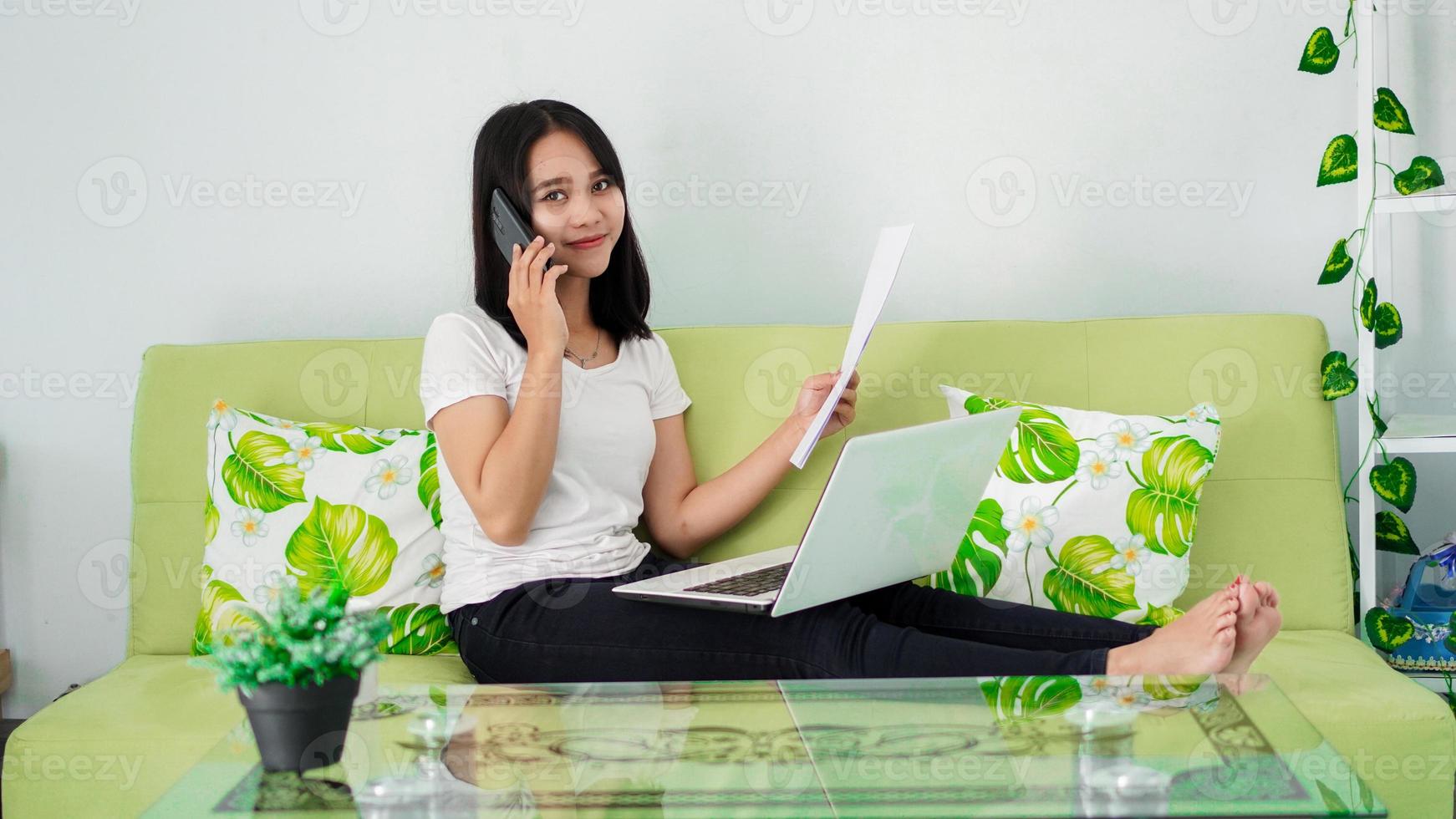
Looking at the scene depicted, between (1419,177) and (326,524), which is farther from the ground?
(1419,177)

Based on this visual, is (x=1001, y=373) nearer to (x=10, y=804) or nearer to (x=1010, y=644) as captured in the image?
(x=1010, y=644)

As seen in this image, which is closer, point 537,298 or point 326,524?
point 537,298

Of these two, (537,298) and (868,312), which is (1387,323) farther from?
(537,298)

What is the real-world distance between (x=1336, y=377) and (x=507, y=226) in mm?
1224

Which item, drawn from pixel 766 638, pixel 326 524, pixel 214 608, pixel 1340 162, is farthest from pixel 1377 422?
pixel 214 608

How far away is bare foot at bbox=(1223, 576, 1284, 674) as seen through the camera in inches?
49.0

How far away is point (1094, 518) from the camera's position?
1.64 meters

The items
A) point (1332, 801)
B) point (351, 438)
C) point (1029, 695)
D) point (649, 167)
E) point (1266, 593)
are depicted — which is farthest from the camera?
point (649, 167)

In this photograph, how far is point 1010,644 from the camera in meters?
1.44

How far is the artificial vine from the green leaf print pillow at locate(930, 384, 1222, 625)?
0.31m

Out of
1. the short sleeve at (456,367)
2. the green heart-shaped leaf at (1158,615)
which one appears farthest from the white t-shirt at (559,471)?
the green heart-shaped leaf at (1158,615)

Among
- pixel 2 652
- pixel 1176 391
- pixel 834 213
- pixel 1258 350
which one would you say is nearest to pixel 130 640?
pixel 2 652

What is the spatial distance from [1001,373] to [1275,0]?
868 mm

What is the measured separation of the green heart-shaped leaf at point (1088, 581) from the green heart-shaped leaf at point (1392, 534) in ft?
1.81
